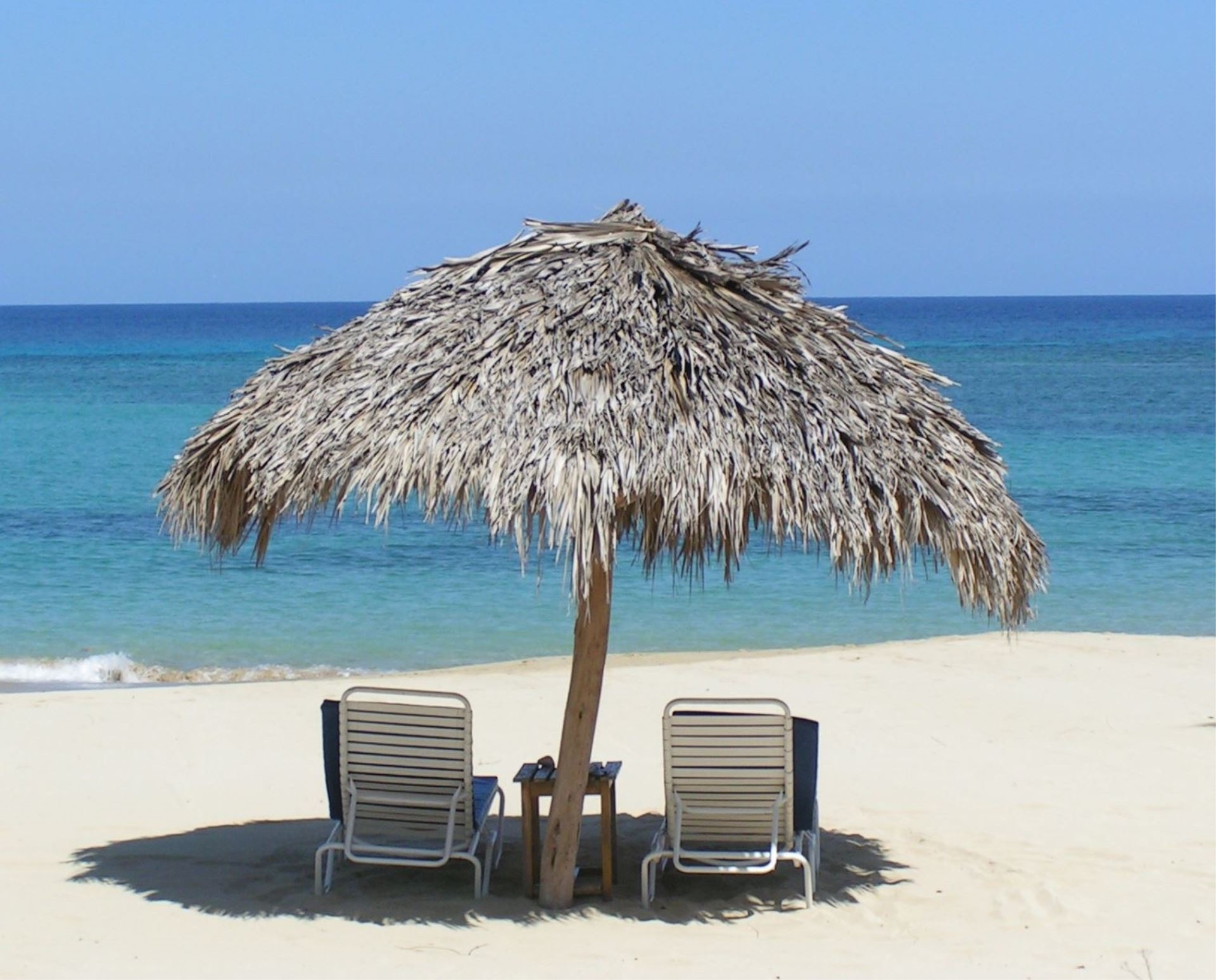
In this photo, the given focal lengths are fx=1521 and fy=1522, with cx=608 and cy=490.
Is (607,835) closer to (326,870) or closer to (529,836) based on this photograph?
(529,836)

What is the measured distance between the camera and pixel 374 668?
11492 millimetres

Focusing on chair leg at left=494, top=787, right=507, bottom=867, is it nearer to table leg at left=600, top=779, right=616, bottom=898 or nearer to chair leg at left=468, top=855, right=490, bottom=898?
chair leg at left=468, top=855, right=490, bottom=898

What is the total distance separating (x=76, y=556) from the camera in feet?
54.4

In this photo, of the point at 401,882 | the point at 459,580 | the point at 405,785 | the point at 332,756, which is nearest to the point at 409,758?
the point at 405,785

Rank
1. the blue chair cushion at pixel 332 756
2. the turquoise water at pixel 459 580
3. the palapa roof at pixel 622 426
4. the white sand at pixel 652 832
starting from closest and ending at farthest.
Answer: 1. the palapa roof at pixel 622 426
2. the white sand at pixel 652 832
3. the blue chair cushion at pixel 332 756
4. the turquoise water at pixel 459 580

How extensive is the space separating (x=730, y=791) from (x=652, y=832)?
1.18m

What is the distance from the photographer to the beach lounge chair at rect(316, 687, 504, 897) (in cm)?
509

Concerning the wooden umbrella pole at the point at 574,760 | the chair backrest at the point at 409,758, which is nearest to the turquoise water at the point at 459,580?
the wooden umbrella pole at the point at 574,760

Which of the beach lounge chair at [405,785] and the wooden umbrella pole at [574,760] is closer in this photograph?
the wooden umbrella pole at [574,760]

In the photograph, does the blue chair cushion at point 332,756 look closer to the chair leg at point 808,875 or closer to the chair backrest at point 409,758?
the chair backrest at point 409,758

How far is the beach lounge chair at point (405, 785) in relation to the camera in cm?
509

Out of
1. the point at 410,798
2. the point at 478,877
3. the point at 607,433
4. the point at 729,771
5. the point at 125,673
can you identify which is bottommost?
the point at 125,673

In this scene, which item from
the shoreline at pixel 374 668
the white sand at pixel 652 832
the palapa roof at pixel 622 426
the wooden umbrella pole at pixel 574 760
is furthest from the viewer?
the shoreline at pixel 374 668

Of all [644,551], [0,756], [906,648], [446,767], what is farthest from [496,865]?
[906,648]
